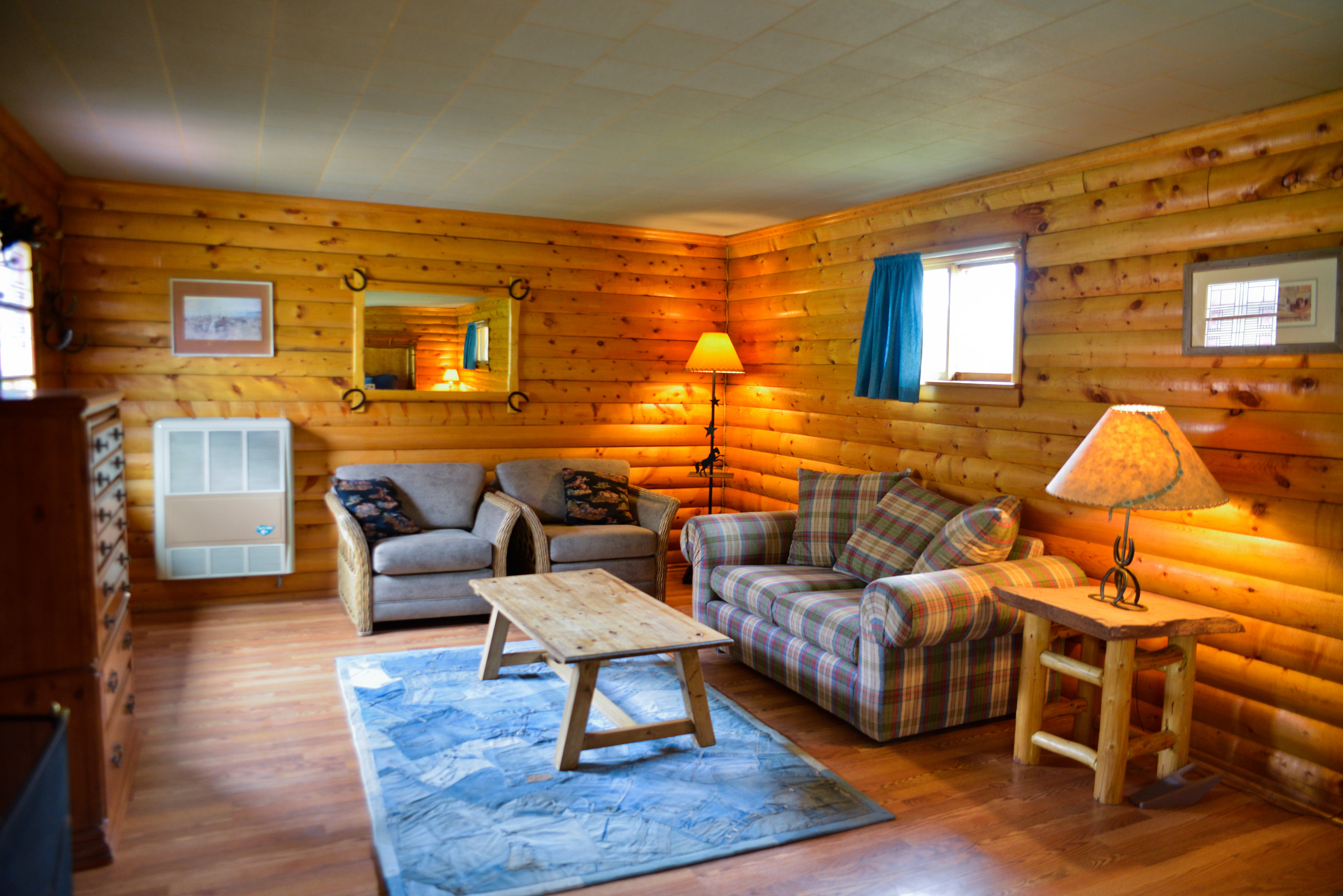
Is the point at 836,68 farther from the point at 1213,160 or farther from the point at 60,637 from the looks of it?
the point at 60,637

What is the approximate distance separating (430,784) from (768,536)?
212 cm

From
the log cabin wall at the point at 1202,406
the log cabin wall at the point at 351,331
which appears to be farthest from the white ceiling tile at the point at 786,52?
the log cabin wall at the point at 351,331

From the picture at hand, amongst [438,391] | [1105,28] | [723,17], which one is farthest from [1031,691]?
[438,391]

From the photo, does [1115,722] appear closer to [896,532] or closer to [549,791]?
[896,532]

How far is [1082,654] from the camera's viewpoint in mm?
3373

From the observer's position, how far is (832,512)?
447cm

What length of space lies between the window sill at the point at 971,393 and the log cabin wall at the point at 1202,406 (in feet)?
0.12

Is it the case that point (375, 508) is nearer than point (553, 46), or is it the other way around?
point (553, 46)

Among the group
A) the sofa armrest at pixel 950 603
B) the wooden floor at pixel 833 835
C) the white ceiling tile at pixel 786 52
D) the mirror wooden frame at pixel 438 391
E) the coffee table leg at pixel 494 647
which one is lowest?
the wooden floor at pixel 833 835

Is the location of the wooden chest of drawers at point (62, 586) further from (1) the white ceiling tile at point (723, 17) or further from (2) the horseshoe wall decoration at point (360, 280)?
(2) the horseshoe wall decoration at point (360, 280)

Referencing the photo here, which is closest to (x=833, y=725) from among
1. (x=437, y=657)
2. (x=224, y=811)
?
(x=437, y=657)

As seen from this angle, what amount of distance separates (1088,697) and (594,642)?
1.87 metres

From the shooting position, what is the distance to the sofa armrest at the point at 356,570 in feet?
15.0

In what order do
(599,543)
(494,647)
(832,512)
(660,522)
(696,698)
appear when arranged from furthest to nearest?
(660,522)
(599,543)
(832,512)
(494,647)
(696,698)
